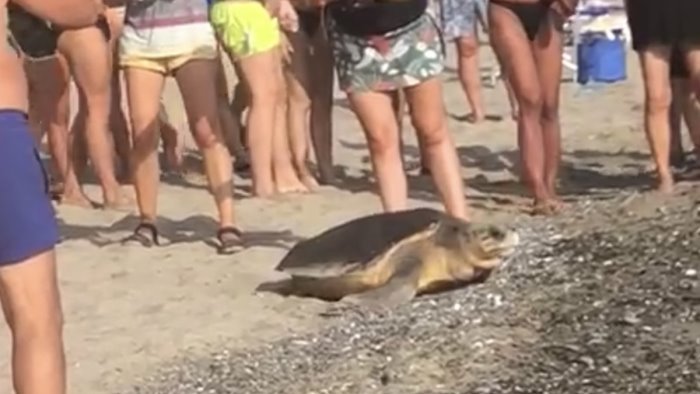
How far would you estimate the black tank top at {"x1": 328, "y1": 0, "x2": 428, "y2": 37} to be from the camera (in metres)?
→ 7.43

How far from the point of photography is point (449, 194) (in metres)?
7.94

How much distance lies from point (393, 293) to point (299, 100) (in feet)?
12.8

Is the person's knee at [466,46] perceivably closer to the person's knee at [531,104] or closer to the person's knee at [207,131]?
the person's knee at [531,104]

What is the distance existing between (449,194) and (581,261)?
0.80 meters

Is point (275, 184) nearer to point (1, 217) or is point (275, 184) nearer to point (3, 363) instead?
point (3, 363)

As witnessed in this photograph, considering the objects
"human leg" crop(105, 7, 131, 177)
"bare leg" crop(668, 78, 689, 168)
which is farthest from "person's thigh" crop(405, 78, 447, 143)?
"human leg" crop(105, 7, 131, 177)

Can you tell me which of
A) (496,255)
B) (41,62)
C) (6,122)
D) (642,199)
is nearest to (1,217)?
(6,122)

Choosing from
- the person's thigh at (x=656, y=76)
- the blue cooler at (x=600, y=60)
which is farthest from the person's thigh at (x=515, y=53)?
the blue cooler at (x=600, y=60)

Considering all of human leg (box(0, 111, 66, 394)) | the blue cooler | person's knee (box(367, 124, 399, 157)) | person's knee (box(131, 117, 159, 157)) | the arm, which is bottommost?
the blue cooler

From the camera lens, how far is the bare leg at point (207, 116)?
26.8ft

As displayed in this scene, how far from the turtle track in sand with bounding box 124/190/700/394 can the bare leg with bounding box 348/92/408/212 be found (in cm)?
66

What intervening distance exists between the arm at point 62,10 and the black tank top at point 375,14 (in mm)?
2648

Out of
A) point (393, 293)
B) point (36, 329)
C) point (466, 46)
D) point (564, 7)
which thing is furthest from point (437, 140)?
point (466, 46)

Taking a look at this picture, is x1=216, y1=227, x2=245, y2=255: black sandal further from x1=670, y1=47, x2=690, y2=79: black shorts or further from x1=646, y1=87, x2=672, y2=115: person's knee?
x1=670, y1=47, x2=690, y2=79: black shorts
